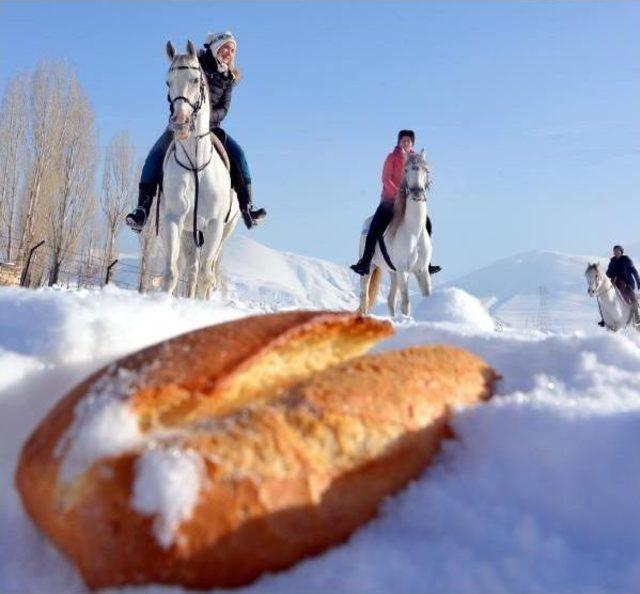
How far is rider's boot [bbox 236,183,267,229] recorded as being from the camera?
7.83 meters

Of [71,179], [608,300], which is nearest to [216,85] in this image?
[608,300]

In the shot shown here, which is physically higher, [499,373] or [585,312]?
[499,373]

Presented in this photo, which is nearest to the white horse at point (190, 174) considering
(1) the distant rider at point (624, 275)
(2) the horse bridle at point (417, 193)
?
(2) the horse bridle at point (417, 193)

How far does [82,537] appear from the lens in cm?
80

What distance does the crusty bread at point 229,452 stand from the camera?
775 mm

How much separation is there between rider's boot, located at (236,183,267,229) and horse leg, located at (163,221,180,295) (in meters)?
1.55

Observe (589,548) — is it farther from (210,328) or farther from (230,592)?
(210,328)

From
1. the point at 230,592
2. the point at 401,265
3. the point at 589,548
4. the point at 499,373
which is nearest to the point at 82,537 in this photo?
the point at 230,592

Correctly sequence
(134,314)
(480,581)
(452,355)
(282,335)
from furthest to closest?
(134,314) < (452,355) < (282,335) < (480,581)

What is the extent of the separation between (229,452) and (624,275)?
57.9 ft

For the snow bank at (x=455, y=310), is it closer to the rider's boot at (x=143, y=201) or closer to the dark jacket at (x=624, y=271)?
the rider's boot at (x=143, y=201)

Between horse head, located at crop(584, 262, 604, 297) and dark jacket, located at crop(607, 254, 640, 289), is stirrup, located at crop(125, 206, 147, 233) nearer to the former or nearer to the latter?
horse head, located at crop(584, 262, 604, 297)

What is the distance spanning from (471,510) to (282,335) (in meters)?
0.39

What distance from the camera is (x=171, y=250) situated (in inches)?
251
